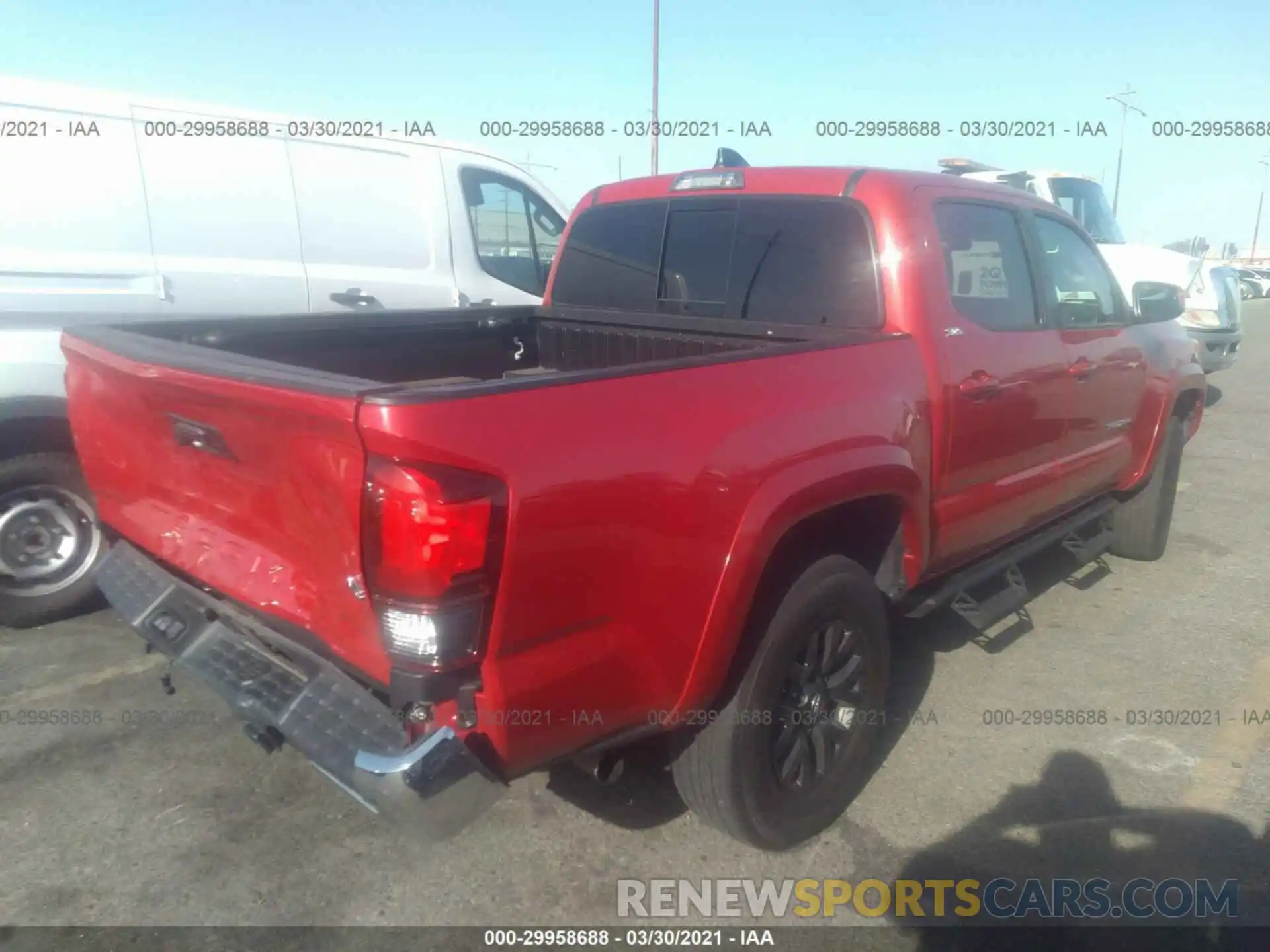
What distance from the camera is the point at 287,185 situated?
4887mm

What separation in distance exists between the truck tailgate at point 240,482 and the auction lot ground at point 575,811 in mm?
497

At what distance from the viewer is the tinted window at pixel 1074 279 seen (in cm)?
393

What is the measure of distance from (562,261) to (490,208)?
1882 millimetres

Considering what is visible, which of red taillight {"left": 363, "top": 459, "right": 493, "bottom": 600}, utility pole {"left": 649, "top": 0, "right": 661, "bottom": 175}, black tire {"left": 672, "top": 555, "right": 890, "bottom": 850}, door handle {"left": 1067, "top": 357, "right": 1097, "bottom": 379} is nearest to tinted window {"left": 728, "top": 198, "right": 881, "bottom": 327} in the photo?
black tire {"left": 672, "top": 555, "right": 890, "bottom": 850}

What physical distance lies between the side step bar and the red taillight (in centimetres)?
202

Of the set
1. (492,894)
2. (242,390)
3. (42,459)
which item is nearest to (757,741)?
(492,894)

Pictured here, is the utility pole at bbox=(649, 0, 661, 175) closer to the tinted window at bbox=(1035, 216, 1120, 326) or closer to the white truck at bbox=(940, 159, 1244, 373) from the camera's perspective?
the white truck at bbox=(940, 159, 1244, 373)

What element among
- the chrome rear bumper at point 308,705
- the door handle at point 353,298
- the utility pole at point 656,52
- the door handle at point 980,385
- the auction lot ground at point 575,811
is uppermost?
the utility pole at point 656,52

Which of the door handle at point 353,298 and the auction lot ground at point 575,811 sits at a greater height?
the door handle at point 353,298

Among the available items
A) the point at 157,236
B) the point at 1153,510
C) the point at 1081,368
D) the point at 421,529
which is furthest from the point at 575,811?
the point at 1153,510

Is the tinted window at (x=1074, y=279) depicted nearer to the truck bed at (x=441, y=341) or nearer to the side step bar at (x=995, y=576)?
the side step bar at (x=995, y=576)

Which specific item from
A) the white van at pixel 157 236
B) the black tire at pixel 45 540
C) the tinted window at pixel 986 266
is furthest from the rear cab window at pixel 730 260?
the black tire at pixel 45 540

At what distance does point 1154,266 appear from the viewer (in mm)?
9914

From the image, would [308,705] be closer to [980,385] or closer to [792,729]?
[792,729]
